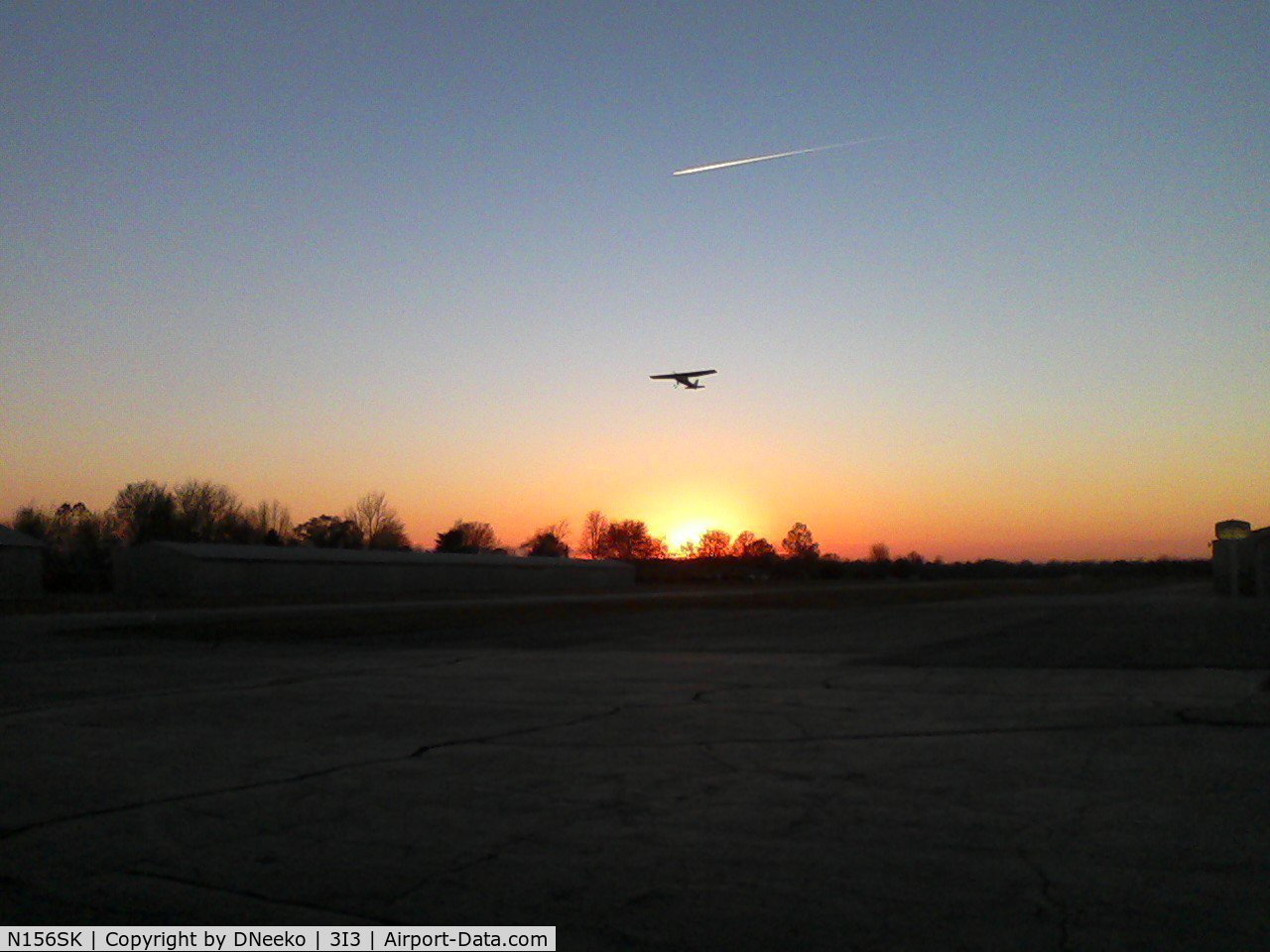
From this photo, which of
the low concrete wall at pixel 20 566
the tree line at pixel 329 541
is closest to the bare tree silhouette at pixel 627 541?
the tree line at pixel 329 541

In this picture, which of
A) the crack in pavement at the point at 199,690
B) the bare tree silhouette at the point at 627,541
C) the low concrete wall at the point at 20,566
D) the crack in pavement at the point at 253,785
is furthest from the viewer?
the bare tree silhouette at the point at 627,541

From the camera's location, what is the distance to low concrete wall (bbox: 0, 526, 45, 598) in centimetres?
6259

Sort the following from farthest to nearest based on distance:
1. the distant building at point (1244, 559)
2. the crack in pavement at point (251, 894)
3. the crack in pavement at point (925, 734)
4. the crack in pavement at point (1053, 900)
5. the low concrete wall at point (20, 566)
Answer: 1. the low concrete wall at point (20, 566)
2. the distant building at point (1244, 559)
3. the crack in pavement at point (925, 734)
4. the crack in pavement at point (251, 894)
5. the crack in pavement at point (1053, 900)

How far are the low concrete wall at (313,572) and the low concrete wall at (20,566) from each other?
4630 millimetres

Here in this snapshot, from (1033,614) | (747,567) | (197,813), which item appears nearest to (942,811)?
(197,813)

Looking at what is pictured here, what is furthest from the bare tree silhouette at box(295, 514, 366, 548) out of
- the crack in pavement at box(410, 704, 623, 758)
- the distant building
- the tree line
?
the crack in pavement at box(410, 704, 623, 758)

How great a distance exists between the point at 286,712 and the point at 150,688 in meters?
4.17

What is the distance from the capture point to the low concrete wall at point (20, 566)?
205ft

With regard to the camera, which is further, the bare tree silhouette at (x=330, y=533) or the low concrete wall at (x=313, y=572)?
the bare tree silhouette at (x=330, y=533)

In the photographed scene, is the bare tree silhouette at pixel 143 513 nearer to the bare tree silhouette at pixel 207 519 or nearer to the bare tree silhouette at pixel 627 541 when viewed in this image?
the bare tree silhouette at pixel 207 519

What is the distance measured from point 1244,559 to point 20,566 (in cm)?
6493

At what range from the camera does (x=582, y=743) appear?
33.0 feet

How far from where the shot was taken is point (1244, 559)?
181 ft

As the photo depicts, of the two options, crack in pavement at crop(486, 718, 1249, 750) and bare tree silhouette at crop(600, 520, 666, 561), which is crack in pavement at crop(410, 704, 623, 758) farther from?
bare tree silhouette at crop(600, 520, 666, 561)
